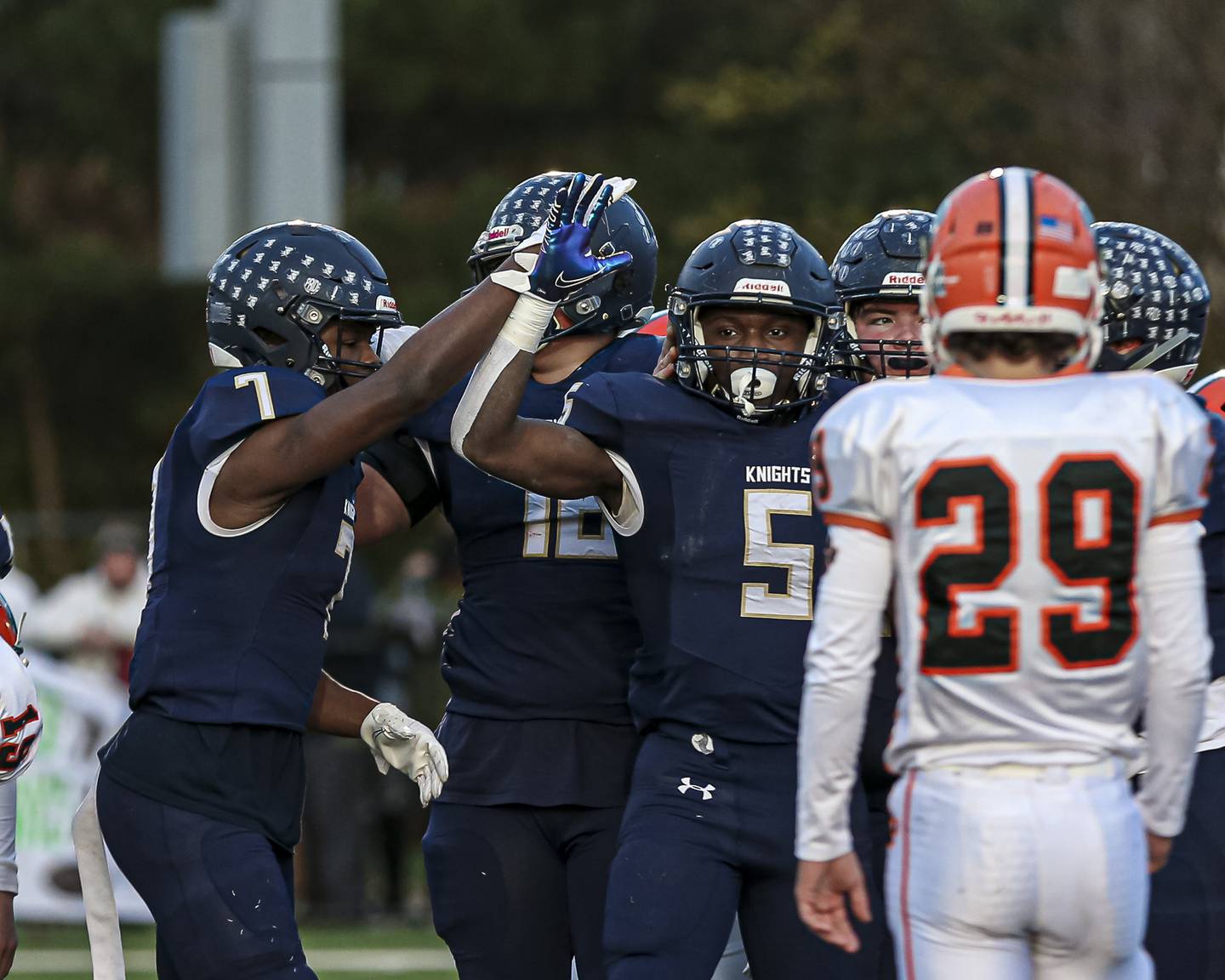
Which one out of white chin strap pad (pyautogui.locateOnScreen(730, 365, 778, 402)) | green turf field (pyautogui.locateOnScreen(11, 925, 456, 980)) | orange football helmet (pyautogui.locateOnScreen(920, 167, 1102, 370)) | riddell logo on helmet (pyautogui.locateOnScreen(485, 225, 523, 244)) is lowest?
green turf field (pyautogui.locateOnScreen(11, 925, 456, 980))

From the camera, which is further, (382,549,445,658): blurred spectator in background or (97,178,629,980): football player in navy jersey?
(382,549,445,658): blurred spectator in background

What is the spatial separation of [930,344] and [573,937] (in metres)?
1.71

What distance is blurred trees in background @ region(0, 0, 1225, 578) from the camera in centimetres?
1772

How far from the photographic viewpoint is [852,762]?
3.51 metres

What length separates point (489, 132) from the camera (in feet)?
71.5

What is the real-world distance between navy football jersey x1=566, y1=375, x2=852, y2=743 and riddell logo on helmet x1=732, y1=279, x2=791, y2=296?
0.27 metres

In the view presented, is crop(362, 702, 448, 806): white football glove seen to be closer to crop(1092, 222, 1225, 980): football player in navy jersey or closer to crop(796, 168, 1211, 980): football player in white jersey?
crop(796, 168, 1211, 980): football player in white jersey

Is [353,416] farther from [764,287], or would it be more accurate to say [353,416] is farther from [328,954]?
[328,954]

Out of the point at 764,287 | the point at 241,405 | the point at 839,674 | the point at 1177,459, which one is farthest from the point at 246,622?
the point at 1177,459

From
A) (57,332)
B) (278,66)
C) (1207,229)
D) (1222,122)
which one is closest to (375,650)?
(278,66)

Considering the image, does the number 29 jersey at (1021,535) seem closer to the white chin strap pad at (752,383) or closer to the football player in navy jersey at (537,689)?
the white chin strap pad at (752,383)

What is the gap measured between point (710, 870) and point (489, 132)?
18184mm

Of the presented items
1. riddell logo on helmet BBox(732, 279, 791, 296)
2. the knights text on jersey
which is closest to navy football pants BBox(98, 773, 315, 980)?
the knights text on jersey

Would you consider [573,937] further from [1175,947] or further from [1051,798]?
[1051,798]
